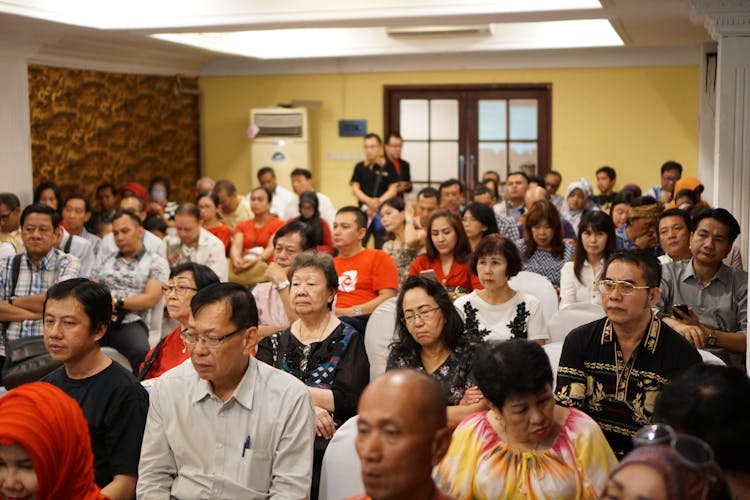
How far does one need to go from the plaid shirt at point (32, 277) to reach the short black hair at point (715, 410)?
399cm

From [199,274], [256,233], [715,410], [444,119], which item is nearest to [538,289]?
[199,274]

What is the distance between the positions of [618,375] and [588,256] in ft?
6.78

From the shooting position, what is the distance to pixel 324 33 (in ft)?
34.6

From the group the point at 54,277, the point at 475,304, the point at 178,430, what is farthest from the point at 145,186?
the point at 178,430

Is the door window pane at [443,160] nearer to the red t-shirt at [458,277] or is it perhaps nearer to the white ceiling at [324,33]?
the white ceiling at [324,33]

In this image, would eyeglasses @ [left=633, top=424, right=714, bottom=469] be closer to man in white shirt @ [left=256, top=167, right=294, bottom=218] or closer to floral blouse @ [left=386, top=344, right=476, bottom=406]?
floral blouse @ [left=386, top=344, right=476, bottom=406]

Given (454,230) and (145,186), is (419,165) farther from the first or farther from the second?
(454,230)

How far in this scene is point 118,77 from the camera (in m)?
9.71

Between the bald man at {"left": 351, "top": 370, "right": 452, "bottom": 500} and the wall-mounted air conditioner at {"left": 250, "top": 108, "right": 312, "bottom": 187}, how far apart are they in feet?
30.4

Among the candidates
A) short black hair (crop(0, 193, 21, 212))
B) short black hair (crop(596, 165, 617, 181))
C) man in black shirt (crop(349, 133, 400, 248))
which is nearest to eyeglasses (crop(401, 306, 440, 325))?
short black hair (crop(0, 193, 21, 212))

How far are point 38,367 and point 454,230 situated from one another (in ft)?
7.79

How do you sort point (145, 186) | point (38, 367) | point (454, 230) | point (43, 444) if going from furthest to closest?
point (145, 186), point (454, 230), point (38, 367), point (43, 444)

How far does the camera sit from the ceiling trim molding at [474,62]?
10.2m

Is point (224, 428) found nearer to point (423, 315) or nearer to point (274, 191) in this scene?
point (423, 315)
